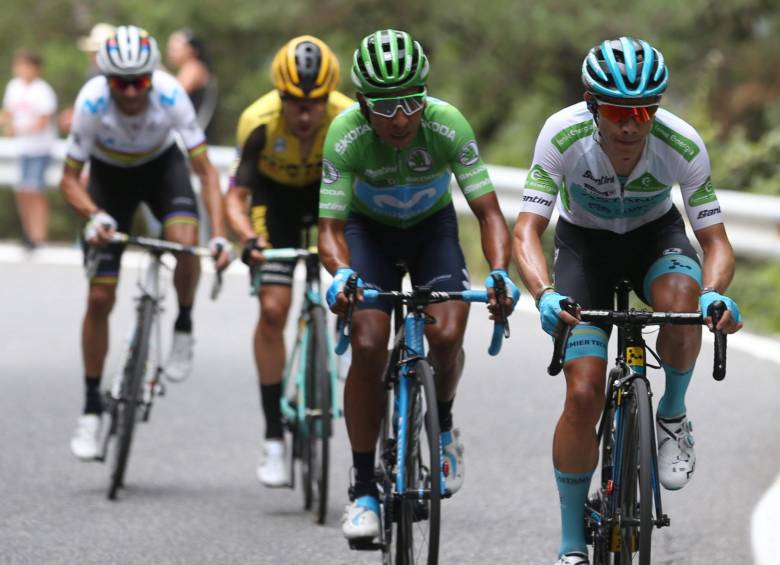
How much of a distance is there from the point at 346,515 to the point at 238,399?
470 cm

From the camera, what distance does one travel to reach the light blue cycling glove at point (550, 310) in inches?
234

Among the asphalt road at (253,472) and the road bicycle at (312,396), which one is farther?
the road bicycle at (312,396)

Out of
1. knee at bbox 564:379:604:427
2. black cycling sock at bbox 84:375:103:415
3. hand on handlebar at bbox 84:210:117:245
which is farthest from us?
black cycling sock at bbox 84:375:103:415

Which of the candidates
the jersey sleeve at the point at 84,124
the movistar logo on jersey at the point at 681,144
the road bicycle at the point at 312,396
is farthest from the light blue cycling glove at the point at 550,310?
the jersey sleeve at the point at 84,124

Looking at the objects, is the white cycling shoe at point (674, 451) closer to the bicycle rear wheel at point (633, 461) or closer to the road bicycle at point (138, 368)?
the bicycle rear wheel at point (633, 461)

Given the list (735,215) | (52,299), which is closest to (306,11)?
(52,299)

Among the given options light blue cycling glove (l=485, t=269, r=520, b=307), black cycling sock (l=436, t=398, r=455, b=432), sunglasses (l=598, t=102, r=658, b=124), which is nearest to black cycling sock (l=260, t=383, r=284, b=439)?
black cycling sock (l=436, t=398, r=455, b=432)

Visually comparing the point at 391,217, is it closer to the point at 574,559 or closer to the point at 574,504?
the point at 574,504

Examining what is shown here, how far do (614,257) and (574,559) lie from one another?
1.18 metres

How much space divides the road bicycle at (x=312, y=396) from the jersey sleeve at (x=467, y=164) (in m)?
1.50

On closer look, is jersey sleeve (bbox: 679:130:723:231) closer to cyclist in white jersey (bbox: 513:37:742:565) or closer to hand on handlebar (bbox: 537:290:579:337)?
cyclist in white jersey (bbox: 513:37:742:565)

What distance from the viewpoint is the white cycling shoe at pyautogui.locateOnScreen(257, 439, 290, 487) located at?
28.3ft

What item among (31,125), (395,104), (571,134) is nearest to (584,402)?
(571,134)

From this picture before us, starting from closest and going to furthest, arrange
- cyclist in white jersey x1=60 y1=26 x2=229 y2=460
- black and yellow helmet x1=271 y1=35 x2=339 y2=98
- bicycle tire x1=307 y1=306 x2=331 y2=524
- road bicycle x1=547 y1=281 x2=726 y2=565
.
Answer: road bicycle x1=547 y1=281 x2=726 y2=565
bicycle tire x1=307 y1=306 x2=331 y2=524
black and yellow helmet x1=271 y1=35 x2=339 y2=98
cyclist in white jersey x1=60 y1=26 x2=229 y2=460
